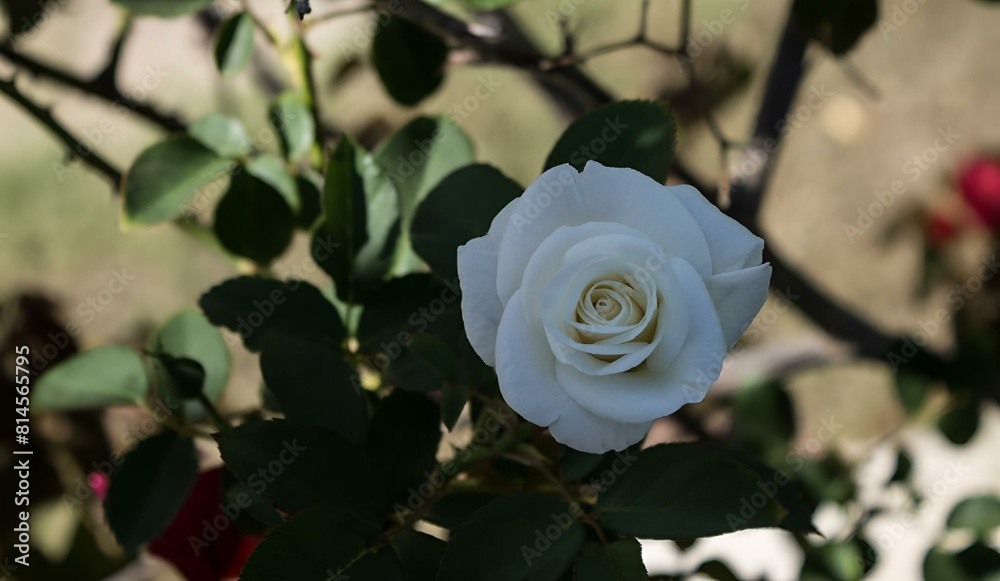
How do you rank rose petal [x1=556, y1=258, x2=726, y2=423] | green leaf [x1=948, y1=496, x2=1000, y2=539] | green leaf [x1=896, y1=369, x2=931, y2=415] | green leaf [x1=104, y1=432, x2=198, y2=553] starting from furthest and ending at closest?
green leaf [x1=896, y1=369, x2=931, y2=415] < green leaf [x1=948, y1=496, x2=1000, y2=539] < green leaf [x1=104, y1=432, x2=198, y2=553] < rose petal [x1=556, y1=258, x2=726, y2=423]

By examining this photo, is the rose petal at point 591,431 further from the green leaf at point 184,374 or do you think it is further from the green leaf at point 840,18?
the green leaf at point 840,18

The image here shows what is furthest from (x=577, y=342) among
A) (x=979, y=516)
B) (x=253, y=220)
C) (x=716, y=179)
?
(x=716, y=179)

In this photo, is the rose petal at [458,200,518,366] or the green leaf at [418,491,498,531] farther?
the green leaf at [418,491,498,531]

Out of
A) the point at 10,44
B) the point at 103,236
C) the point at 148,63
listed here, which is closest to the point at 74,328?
the point at 103,236

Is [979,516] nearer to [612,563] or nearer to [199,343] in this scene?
[612,563]

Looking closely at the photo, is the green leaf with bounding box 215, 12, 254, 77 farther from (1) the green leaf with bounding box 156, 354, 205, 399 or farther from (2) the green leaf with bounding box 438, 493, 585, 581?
(2) the green leaf with bounding box 438, 493, 585, 581

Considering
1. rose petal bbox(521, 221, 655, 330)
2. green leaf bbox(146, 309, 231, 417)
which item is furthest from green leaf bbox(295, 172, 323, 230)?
rose petal bbox(521, 221, 655, 330)
